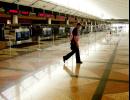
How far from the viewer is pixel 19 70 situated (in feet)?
21.7

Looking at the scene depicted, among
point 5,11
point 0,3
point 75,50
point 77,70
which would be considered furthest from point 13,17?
point 77,70

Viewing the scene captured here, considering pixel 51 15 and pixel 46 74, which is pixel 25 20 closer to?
pixel 51 15

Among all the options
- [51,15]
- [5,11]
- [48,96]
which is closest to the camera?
[48,96]

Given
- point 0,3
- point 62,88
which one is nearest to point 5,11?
point 0,3

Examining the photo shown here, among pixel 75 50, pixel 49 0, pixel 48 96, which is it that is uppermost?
pixel 49 0

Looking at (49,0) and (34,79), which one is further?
(49,0)

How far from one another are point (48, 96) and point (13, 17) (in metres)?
10.7

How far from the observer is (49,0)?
617 inches

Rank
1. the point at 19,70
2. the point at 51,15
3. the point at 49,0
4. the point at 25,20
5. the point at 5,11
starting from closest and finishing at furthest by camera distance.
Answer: the point at 19,70 → the point at 5,11 → the point at 49,0 → the point at 25,20 → the point at 51,15

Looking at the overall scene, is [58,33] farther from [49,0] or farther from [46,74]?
[46,74]

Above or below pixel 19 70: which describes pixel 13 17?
above

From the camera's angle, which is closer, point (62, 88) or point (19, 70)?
point (62, 88)

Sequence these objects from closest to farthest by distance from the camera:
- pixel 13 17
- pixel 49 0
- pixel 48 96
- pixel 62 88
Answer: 1. pixel 48 96
2. pixel 62 88
3. pixel 13 17
4. pixel 49 0

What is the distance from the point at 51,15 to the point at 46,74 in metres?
14.3
